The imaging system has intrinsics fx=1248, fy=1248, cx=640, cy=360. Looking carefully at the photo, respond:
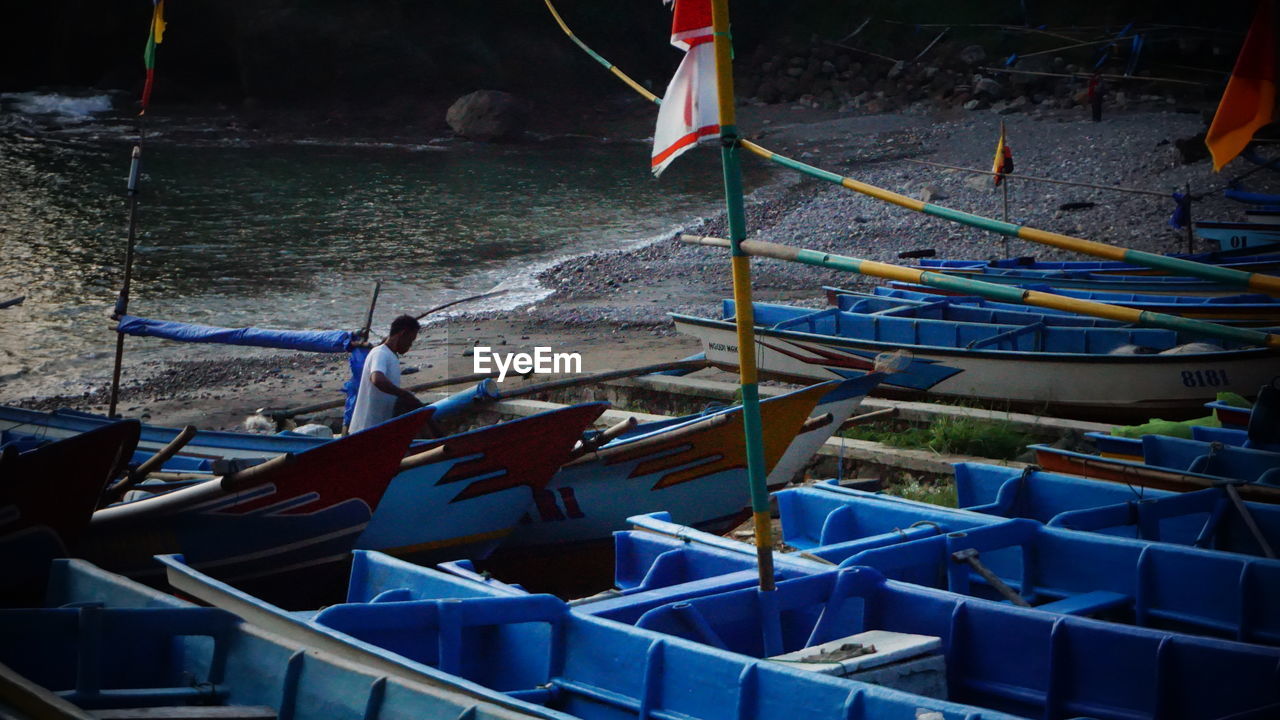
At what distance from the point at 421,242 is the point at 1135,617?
23.9m

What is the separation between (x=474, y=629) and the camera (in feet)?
16.8

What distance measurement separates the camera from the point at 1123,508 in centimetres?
618

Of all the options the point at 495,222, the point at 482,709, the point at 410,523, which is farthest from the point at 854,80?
the point at 482,709

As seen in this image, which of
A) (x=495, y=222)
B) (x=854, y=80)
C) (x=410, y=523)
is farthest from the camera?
(x=854, y=80)

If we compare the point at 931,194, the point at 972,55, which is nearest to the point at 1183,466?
the point at 931,194

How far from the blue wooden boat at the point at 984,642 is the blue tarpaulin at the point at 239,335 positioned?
17.2ft

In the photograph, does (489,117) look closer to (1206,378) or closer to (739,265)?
(1206,378)

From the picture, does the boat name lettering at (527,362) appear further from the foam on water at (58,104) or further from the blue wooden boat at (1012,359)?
the foam on water at (58,104)

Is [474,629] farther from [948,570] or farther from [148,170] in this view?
[148,170]

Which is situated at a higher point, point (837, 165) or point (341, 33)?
point (341, 33)

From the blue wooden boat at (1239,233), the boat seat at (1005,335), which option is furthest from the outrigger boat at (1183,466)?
the blue wooden boat at (1239,233)

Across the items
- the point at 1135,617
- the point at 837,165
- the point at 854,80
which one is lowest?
the point at 1135,617

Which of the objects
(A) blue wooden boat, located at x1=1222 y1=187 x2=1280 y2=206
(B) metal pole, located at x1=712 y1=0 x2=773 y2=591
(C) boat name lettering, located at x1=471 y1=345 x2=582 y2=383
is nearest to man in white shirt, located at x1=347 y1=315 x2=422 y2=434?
(B) metal pole, located at x1=712 y1=0 x2=773 y2=591

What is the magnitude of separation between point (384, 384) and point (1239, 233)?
1390 cm
